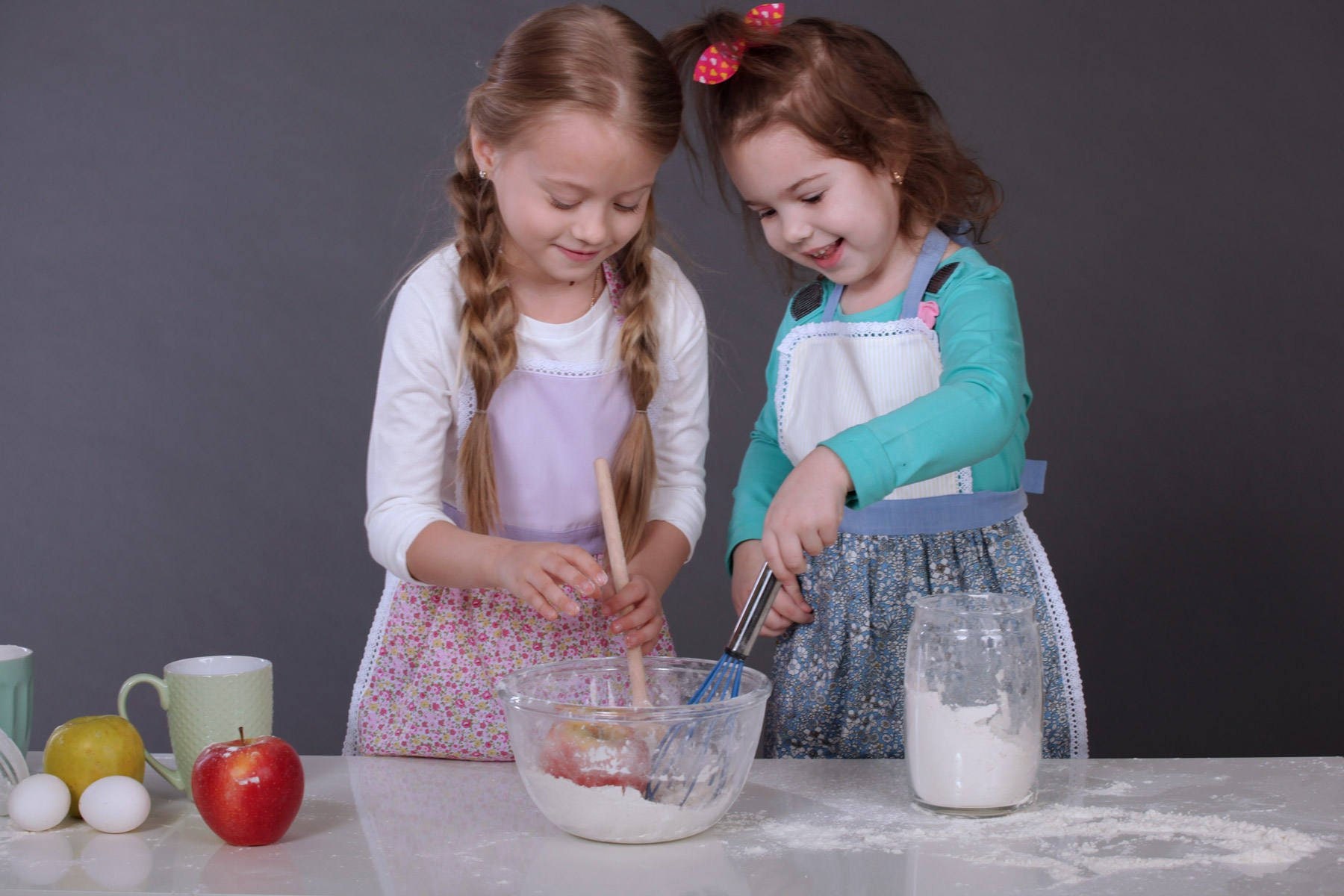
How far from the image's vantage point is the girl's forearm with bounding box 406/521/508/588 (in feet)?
4.29

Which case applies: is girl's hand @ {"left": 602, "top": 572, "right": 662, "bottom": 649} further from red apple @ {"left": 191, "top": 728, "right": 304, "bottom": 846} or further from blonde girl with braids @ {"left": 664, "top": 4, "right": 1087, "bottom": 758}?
red apple @ {"left": 191, "top": 728, "right": 304, "bottom": 846}

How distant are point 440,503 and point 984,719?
63 centimetres

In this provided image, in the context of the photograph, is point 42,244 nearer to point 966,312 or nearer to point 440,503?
point 440,503

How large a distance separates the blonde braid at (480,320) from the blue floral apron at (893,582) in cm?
35

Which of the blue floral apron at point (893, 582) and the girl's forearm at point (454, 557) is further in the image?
the blue floral apron at point (893, 582)

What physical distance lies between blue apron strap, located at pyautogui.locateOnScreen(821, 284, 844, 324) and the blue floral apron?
0.05m

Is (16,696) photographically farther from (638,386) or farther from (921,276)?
(921,276)

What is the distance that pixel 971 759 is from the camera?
102 cm

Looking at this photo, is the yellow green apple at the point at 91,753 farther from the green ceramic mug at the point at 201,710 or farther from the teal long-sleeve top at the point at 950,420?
the teal long-sleeve top at the point at 950,420

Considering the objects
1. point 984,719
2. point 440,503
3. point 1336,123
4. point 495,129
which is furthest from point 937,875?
point 1336,123

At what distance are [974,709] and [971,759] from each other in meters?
0.04

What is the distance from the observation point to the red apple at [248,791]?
0.97 m

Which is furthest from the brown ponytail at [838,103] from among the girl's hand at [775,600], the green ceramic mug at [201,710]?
the green ceramic mug at [201,710]

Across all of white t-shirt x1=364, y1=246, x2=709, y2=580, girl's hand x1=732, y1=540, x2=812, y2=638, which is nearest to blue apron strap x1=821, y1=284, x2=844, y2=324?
white t-shirt x1=364, y1=246, x2=709, y2=580
